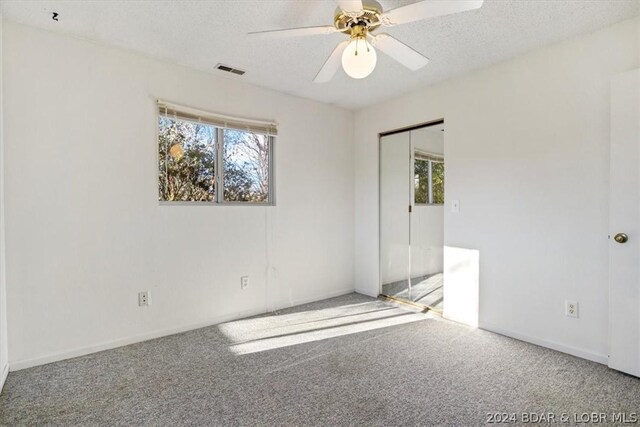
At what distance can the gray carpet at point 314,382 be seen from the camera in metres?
1.78

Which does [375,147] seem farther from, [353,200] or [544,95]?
[544,95]

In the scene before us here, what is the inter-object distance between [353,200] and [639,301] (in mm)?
2763

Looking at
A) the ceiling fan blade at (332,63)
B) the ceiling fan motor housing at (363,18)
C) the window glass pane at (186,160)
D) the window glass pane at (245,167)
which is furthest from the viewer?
the window glass pane at (245,167)

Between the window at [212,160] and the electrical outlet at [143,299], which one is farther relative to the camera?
the window at [212,160]

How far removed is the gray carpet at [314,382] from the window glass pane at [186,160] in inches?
48.5

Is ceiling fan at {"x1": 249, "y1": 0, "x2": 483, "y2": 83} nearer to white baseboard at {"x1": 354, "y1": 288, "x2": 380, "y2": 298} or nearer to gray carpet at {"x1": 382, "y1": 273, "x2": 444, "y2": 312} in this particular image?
gray carpet at {"x1": 382, "y1": 273, "x2": 444, "y2": 312}

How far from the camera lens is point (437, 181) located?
355 centimetres

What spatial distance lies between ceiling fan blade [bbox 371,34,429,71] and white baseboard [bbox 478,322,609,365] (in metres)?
2.25

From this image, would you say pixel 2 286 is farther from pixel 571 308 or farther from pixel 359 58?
pixel 571 308

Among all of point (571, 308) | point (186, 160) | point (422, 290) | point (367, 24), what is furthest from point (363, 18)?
point (422, 290)

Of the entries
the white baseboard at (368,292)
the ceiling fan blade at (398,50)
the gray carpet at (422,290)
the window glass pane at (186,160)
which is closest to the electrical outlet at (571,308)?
the gray carpet at (422,290)

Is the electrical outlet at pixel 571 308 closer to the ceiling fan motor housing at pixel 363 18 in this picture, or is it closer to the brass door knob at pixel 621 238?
the brass door knob at pixel 621 238

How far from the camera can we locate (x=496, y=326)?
2896 millimetres

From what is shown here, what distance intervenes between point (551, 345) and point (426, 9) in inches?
99.4
